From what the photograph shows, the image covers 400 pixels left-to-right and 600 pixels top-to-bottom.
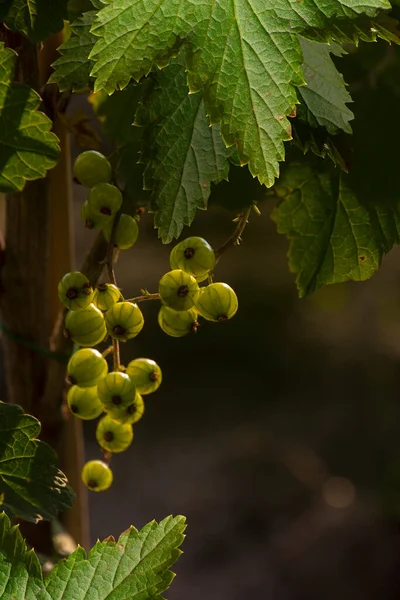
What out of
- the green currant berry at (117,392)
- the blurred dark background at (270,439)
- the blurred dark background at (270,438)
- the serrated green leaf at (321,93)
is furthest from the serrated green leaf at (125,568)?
the blurred dark background at (270,439)

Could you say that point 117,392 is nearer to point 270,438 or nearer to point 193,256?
point 193,256

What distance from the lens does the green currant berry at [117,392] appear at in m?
0.62

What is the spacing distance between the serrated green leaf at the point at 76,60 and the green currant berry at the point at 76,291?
0.14 m

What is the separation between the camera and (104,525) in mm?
2900

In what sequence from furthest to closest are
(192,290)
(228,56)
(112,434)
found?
(112,434), (192,290), (228,56)

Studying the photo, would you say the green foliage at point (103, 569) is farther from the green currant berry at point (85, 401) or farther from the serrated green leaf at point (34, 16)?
the serrated green leaf at point (34, 16)

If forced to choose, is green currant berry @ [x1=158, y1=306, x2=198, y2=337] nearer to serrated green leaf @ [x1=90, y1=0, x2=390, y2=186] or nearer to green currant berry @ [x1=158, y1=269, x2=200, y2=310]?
green currant berry @ [x1=158, y1=269, x2=200, y2=310]

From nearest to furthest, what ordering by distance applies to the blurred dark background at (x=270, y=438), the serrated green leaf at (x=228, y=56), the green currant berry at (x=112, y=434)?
the serrated green leaf at (x=228, y=56) < the green currant berry at (x=112, y=434) < the blurred dark background at (x=270, y=438)

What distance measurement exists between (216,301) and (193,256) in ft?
0.13

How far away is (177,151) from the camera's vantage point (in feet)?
1.81

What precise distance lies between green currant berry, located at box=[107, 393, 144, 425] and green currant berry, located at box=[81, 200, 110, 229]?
15cm

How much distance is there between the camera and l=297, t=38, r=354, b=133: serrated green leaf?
56 centimetres

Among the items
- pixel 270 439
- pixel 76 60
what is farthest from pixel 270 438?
pixel 76 60

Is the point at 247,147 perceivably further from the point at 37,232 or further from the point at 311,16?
the point at 37,232
